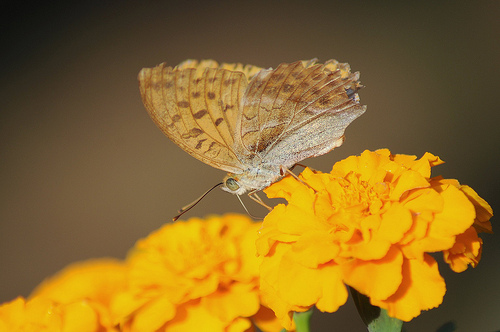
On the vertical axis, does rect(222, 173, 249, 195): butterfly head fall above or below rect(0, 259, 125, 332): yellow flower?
below

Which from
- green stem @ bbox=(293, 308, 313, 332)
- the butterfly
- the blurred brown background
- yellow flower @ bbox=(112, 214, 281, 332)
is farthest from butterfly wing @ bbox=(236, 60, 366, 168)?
the blurred brown background

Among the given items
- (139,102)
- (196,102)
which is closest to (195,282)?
(196,102)

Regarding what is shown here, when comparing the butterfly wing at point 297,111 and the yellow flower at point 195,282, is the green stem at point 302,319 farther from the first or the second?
the butterfly wing at point 297,111

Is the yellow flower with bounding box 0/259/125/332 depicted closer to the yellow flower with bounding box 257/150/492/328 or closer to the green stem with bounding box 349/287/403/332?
the yellow flower with bounding box 257/150/492/328

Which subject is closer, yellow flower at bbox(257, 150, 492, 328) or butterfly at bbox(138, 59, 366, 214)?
yellow flower at bbox(257, 150, 492, 328)

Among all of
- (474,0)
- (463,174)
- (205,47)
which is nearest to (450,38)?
(474,0)

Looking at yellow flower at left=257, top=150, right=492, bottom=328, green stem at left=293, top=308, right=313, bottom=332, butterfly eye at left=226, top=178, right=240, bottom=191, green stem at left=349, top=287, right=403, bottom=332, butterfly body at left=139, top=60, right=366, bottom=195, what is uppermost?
butterfly body at left=139, top=60, right=366, bottom=195

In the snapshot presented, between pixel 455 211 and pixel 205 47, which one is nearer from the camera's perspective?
pixel 455 211

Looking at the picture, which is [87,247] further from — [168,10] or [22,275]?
[168,10]
